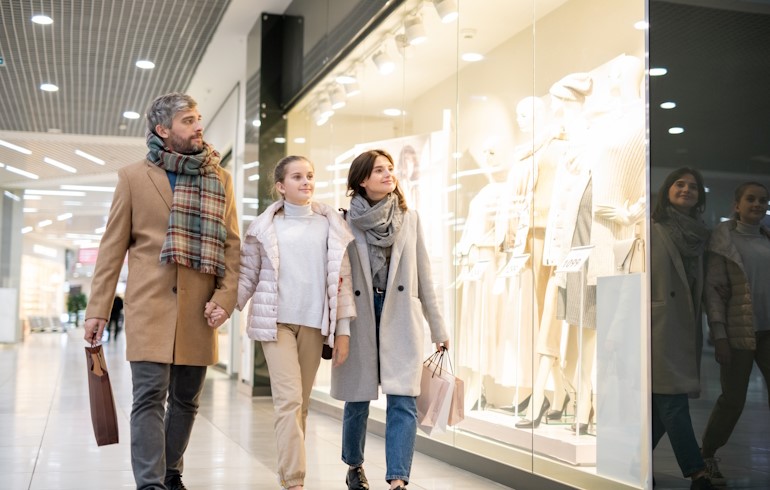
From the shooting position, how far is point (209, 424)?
21.1 ft

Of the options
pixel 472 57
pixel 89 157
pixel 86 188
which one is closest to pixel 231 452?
pixel 472 57

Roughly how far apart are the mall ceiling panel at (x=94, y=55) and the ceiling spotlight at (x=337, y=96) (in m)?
2.06

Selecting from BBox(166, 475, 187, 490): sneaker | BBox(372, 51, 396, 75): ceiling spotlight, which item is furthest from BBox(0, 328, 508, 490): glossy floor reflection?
BBox(372, 51, 396, 75): ceiling spotlight

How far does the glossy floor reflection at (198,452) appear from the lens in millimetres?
4137

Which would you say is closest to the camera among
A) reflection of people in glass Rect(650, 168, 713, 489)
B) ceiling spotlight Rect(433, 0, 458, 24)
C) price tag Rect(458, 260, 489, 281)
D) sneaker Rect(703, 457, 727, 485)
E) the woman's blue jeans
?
sneaker Rect(703, 457, 727, 485)

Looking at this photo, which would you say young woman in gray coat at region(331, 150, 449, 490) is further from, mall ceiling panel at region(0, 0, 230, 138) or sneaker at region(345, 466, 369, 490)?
mall ceiling panel at region(0, 0, 230, 138)

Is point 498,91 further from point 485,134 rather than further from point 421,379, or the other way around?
point 421,379

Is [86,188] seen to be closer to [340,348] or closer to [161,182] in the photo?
[161,182]

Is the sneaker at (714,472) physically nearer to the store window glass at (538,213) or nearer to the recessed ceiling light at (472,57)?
the store window glass at (538,213)

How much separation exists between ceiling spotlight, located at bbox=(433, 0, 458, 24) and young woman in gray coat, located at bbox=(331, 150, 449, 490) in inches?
71.1

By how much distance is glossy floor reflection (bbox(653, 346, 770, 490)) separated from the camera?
256 centimetres

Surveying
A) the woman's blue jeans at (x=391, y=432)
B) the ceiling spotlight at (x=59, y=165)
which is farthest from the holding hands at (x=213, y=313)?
the ceiling spotlight at (x=59, y=165)

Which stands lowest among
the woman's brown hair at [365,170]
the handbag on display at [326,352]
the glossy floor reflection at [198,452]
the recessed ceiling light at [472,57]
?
the glossy floor reflection at [198,452]

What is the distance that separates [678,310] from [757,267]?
34cm
